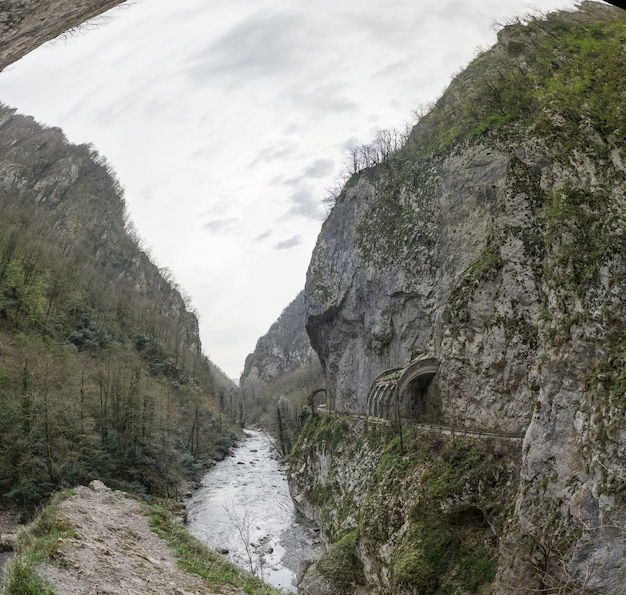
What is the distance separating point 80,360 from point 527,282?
4443 cm

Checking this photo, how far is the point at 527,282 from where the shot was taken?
2105 centimetres

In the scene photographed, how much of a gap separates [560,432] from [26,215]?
2800 inches

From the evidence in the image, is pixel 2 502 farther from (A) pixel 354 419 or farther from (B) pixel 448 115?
(B) pixel 448 115

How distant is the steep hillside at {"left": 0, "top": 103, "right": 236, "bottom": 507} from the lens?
31.8 m

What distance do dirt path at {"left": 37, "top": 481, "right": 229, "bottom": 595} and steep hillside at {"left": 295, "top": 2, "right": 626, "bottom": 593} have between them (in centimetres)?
827

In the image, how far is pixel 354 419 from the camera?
36.2 meters

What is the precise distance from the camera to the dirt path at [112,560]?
12.0 meters

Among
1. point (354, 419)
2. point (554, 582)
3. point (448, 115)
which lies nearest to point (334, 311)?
point (354, 419)

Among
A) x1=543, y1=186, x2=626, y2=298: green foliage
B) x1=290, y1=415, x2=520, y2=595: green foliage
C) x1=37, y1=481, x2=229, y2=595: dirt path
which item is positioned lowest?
x1=290, y1=415, x2=520, y2=595: green foliage

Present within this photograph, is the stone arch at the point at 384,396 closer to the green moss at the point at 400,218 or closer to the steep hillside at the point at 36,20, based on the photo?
the green moss at the point at 400,218

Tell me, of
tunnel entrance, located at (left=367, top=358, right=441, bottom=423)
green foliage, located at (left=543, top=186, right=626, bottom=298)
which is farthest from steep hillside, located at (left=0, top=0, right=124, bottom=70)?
tunnel entrance, located at (left=367, top=358, right=441, bottom=423)

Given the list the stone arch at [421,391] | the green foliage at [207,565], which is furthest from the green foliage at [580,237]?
the stone arch at [421,391]

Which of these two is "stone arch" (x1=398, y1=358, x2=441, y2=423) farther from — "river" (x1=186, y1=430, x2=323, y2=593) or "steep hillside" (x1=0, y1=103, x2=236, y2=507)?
"steep hillside" (x1=0, y1=103, x2=236, y2=507)

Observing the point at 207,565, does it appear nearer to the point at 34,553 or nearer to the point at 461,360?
the point at 34,553
